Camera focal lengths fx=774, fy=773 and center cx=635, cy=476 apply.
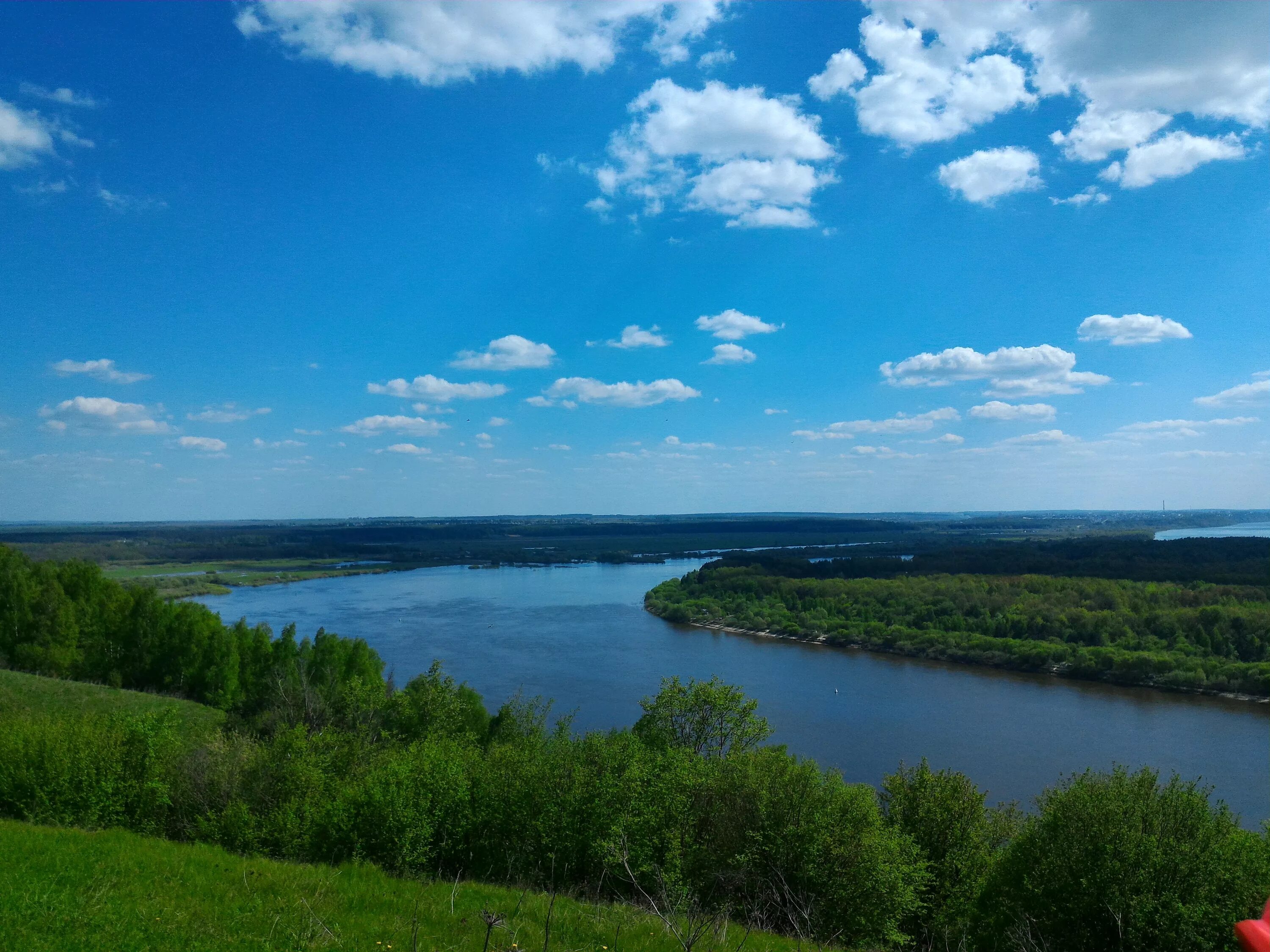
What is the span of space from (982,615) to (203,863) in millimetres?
43620

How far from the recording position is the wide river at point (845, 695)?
2206cm

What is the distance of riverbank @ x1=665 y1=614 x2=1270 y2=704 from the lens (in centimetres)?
3080

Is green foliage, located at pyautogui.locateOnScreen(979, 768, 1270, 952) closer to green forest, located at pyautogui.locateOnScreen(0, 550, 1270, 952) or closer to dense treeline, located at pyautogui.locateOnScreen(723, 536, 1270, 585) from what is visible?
green forest, located at pyautogui.locateOnScreen(0, 550, 1270, 952)

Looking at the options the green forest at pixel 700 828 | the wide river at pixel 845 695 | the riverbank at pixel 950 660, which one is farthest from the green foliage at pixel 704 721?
the riverbank at pixel 950 660

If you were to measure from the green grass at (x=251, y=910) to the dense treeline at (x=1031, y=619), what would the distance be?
33682 millimetres

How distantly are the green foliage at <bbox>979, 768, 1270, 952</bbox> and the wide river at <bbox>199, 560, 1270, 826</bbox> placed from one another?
35.4 ft

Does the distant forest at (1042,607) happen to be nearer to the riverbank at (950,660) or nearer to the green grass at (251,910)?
the riverbank at (950,660)

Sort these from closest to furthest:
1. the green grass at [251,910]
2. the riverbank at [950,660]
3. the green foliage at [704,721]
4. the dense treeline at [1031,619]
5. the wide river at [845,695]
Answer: the green grass at [251,910], the green foliage at [704,721], the wide river at [845,695], the riverbank at [950,660], the dense treeline at [1031,619]

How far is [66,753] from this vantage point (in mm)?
9641

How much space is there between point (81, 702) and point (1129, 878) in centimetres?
1861

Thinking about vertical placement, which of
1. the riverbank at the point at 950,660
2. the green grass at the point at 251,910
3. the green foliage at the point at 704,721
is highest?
the green grass at the point at 251,910

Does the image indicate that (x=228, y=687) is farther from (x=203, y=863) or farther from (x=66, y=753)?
(x=203, y=863)

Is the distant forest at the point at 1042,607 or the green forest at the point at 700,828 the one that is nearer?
the green forest at the point at 700,828

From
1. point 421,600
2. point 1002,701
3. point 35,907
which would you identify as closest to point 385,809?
point 35,907
